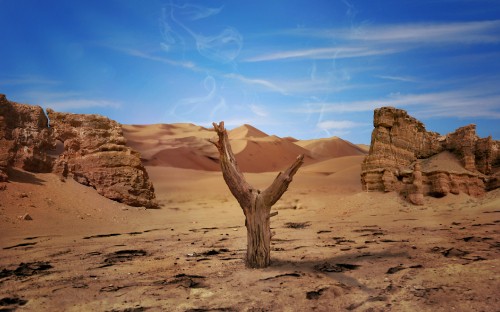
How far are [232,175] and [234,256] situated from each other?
172 centimetres

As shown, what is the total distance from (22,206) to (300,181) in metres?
17.4

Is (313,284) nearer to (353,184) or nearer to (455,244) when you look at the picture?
(455,244)

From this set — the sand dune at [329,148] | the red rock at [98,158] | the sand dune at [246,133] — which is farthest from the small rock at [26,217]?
the sand dune at [329,148]

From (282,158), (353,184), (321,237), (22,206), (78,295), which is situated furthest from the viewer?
(282,158)

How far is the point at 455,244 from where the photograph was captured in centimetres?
637

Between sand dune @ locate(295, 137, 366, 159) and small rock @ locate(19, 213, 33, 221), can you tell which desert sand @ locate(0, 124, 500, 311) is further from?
sand dune @ locate(295, 137, 366, 159)

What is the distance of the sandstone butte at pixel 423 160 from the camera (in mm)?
11539

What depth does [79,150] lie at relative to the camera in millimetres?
13945

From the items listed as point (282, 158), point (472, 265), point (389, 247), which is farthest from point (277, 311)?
point (282, 158)

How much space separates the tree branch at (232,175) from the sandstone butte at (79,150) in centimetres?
911

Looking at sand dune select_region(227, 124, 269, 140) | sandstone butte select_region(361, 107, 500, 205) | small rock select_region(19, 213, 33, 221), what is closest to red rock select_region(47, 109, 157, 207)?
small rock select_region(19, 213, 33, 221)

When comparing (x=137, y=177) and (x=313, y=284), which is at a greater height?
(x=137, y=177)

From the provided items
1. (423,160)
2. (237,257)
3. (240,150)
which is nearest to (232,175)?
(237,257)

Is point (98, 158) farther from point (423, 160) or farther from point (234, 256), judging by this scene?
point (423, 160)
